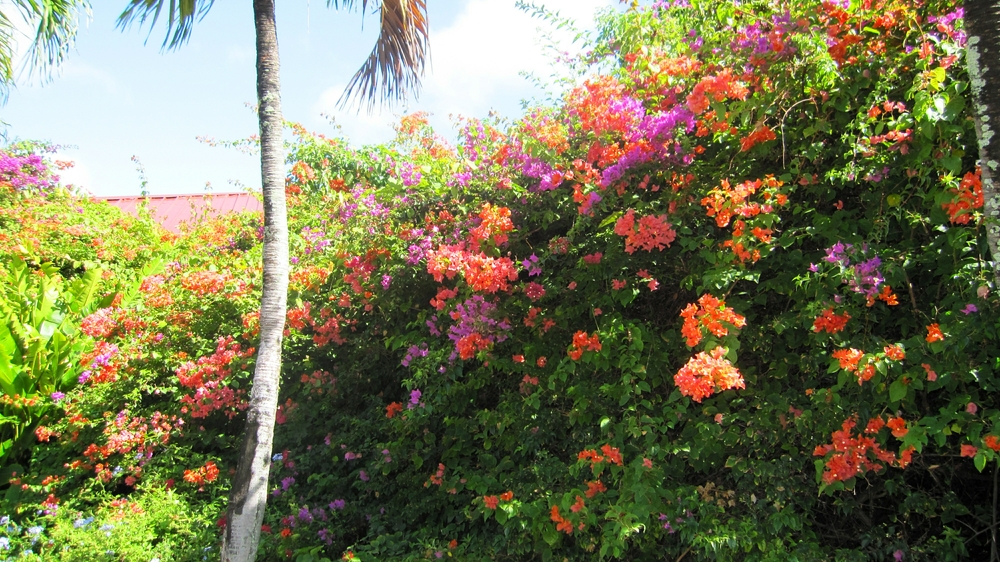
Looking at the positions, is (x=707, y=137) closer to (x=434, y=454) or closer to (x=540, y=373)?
(x=540, y=373)

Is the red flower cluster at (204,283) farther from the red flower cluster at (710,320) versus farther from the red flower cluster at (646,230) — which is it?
the red flower cluster at (710,320)

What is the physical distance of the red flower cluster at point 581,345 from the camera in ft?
11.4

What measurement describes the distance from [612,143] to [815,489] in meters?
1.94

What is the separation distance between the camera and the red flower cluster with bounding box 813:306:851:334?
2855 mm

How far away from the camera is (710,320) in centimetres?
286

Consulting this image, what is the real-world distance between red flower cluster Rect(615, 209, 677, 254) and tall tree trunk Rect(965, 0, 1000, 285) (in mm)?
1244

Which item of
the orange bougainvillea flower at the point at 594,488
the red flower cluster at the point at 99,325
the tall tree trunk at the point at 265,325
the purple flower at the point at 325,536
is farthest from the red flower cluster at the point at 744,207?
the red flower cluster at the point at 99,325

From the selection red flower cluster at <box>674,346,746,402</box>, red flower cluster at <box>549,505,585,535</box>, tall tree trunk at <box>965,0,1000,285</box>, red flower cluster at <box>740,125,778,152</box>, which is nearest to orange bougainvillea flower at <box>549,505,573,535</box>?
red flower cluster at <box>549,505,585,535</box>

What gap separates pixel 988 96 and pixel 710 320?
48.1 inches

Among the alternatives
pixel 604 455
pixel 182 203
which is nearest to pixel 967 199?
pixel 604 455

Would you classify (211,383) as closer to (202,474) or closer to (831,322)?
(202,474)

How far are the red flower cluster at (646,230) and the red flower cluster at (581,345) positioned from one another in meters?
0.54

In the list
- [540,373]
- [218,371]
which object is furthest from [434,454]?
[218,371]

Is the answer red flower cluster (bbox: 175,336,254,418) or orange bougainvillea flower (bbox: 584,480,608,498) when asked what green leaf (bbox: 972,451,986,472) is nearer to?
orange bougainvillea flower (bbox: 584,480,608,498)
